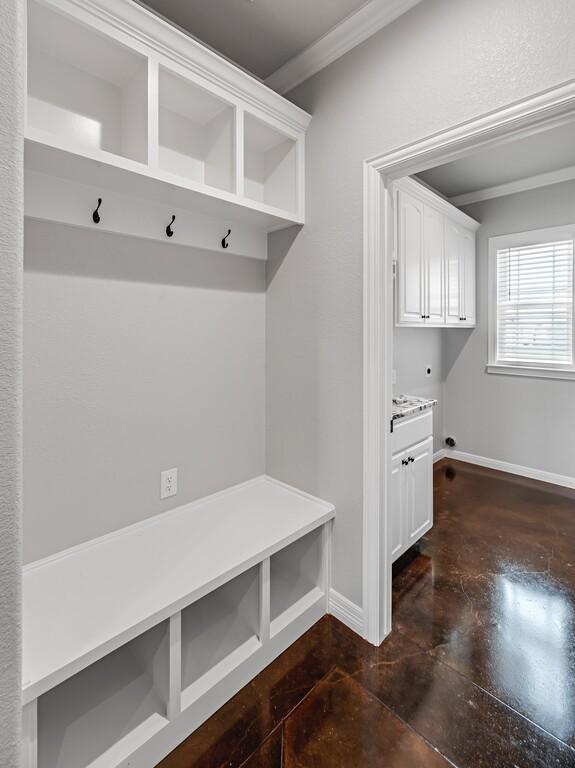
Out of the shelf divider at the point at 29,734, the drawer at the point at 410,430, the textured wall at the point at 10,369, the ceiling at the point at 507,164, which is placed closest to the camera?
the textured wall at the point at 10,369

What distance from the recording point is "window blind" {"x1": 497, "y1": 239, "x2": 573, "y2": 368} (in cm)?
360

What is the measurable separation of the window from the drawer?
1.93 meters

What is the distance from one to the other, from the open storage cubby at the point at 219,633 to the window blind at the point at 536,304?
343 cm

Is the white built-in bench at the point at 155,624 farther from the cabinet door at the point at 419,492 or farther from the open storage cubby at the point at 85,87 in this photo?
the open storage cubby at the point at 85,87

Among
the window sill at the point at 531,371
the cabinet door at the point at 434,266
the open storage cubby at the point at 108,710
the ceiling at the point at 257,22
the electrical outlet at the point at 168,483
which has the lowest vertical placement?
the open storage cubby at the point at 108,710

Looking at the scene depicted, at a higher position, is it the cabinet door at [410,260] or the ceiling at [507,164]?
the ceiling at [507,164]

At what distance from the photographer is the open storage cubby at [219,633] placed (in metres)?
1.48

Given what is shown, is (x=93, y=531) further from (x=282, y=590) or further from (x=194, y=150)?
(x=194, y=150)

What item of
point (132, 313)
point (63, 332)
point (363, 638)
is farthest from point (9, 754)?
point (363, 638)

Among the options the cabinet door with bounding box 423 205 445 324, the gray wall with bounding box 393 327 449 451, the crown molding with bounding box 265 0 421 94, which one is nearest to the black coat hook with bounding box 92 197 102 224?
the crown molding with bounding box 265 0 421 94

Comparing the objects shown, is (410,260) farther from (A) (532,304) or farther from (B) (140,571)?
(B) (140,571)

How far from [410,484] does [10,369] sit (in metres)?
2.19

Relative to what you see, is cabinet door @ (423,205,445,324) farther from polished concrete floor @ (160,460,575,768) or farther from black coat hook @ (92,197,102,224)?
black coat hook @ (92,197,102,224)

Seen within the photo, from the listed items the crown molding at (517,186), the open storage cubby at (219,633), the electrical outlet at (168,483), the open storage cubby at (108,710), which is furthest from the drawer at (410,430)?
the crown molding at (517,186)
